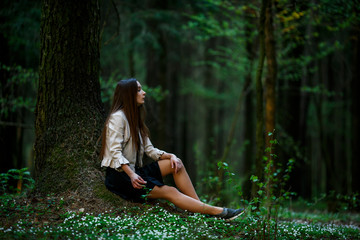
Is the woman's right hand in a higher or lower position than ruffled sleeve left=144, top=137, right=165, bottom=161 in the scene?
lower

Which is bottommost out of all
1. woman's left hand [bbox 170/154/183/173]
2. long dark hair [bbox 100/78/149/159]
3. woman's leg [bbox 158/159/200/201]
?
→ woman's leg [bbox 158/159/200/201]

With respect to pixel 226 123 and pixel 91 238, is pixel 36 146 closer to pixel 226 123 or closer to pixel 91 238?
pixel 91 238

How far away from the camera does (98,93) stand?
511 centimetres


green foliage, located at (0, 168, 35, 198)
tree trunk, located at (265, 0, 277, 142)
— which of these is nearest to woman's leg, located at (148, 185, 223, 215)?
green foliage, located at (0, 168, 35, 198)

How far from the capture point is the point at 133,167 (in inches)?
177

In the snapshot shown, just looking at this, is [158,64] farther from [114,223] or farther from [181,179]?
[114,223]

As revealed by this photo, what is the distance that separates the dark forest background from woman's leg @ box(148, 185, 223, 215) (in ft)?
1.99

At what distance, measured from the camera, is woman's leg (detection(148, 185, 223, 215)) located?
437 cm

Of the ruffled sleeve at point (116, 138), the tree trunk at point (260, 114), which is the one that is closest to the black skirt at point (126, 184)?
the ruffled sleeve at point (116, 138)

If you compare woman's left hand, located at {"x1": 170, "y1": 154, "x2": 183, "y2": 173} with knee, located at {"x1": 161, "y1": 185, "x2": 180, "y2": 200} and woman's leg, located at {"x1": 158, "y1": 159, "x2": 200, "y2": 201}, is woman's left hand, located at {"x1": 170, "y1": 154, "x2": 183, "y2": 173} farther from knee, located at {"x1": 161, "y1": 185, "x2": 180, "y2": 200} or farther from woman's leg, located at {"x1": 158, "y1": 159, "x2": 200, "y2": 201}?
knee, located at {"x1": 161, "y1": 185, "x2": 180, "y2": 200}

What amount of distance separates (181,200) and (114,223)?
0.98 metres

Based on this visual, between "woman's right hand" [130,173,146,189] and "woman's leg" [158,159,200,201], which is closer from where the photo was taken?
"woman's right hand" [130,173,146,189]

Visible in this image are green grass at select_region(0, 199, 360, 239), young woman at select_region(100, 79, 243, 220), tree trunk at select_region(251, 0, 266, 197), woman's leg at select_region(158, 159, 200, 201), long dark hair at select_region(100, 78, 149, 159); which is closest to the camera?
green grass at select_region(0, 199, 360, 239)

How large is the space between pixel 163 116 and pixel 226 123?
1702 cm
